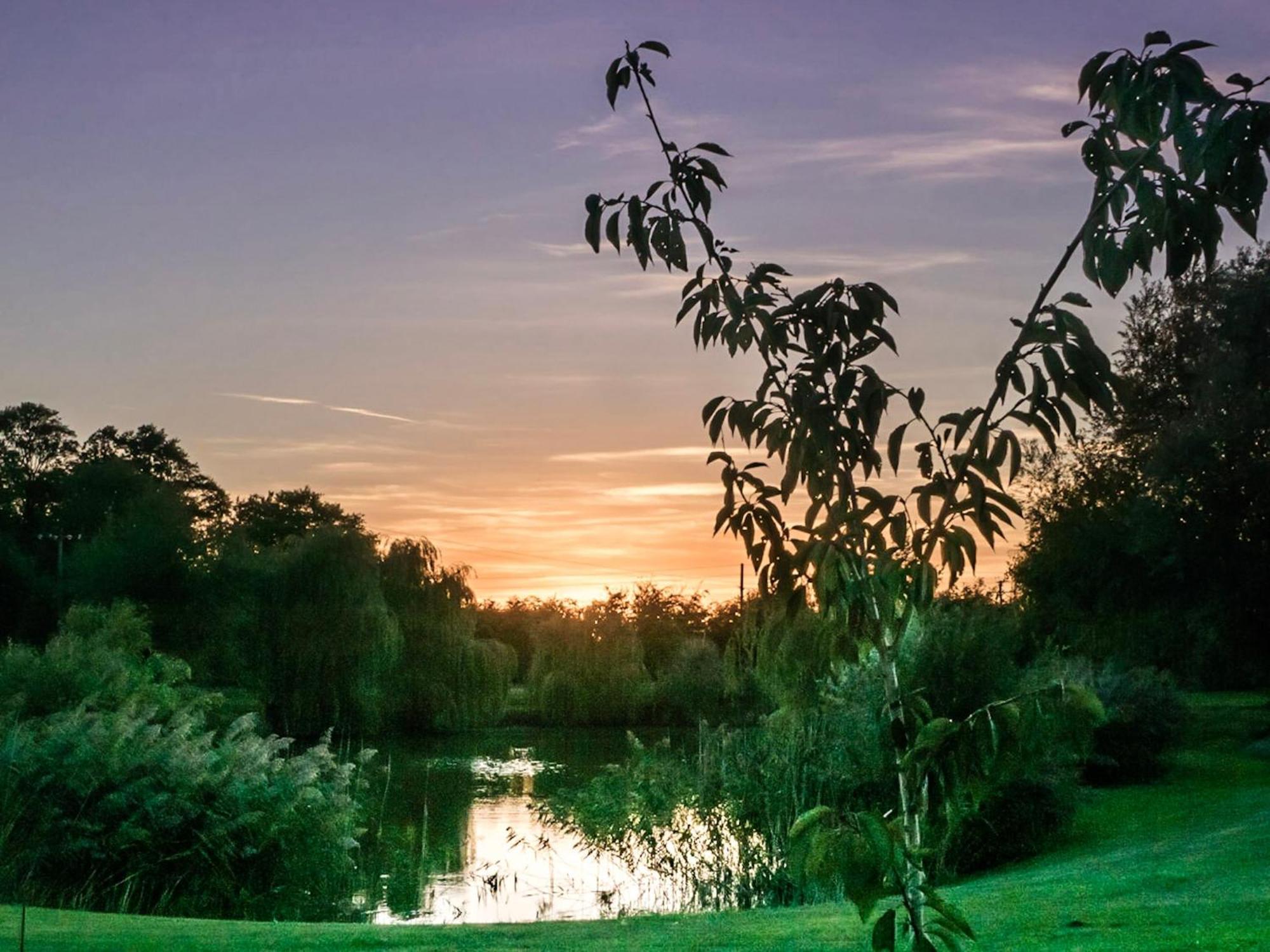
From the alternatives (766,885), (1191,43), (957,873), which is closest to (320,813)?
(766,885)

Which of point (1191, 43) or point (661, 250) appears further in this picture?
point (661, 250)

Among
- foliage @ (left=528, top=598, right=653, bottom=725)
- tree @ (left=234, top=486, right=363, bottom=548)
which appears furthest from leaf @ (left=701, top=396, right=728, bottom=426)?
tree @ (left=234, top=486, right=363, bottom=548)

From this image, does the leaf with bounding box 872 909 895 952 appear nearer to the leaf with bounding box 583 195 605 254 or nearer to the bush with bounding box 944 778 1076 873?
the leaf with bounding box 583 195 605 254

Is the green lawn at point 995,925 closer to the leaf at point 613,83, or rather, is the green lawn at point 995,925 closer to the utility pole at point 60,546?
the leaf at point 613,83

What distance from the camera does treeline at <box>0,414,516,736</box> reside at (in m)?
29.2

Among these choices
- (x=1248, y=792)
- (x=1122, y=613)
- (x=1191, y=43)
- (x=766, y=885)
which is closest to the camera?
(x=1191, y=43)

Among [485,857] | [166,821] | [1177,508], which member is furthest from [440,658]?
[166,821]

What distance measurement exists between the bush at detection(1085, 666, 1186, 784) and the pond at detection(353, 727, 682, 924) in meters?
7.20

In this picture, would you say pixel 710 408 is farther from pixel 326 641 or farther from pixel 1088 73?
pixel 326 641

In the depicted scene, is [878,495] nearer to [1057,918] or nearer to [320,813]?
[1057,918]

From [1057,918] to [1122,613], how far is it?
17.2 metres

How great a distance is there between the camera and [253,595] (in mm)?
31062

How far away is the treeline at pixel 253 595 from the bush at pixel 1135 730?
16670 mm

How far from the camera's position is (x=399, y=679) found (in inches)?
1198
